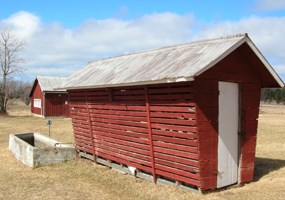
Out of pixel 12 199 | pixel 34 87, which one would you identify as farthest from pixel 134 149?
pixel 34 87

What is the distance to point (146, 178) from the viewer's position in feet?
36.4

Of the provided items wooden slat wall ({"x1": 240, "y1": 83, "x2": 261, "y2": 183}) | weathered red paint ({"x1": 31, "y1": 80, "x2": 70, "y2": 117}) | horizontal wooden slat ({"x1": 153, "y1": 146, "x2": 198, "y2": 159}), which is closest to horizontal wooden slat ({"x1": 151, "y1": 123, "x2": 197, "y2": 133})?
horizontal wooden slat ({"x1": 153, "y1": 146, "x2": 198, "y2": 159})

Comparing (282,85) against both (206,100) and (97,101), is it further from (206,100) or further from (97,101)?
(97,101)

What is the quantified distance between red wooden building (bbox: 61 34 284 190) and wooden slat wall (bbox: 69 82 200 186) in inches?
0.9

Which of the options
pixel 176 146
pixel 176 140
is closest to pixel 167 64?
pixel 176 140

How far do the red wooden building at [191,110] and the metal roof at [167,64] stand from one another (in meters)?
0.03

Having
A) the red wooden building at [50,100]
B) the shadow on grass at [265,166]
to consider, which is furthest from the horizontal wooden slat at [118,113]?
the red wooden building at [50,100]

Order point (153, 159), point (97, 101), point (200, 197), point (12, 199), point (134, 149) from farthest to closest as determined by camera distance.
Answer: point (97, 101) < point (134, 149) < point (153, 159) < point (12, 199) < point (200, 197)

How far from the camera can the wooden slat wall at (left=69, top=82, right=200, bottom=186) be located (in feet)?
31.1

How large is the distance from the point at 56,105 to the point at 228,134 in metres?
36.3

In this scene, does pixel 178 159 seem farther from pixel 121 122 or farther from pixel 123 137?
pixel 121 122

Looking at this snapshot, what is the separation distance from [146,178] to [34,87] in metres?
40.8

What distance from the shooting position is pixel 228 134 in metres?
10.2

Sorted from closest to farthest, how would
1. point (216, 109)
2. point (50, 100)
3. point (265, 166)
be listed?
point (216, 109) < point (265, 166) < point (50, 100)
